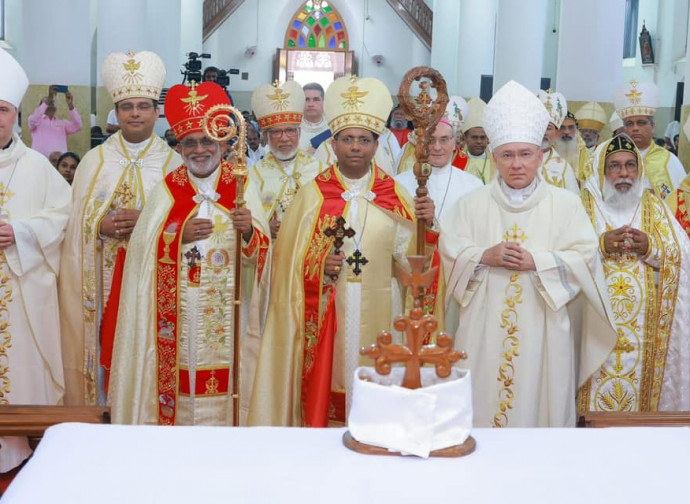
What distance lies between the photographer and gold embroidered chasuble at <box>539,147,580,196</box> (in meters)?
8.48

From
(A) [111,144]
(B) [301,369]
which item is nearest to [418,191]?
(B) [301,369]

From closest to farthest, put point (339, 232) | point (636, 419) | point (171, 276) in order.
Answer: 1. point (636, 419)
2. point (339, 232)
3. point (171, 276)

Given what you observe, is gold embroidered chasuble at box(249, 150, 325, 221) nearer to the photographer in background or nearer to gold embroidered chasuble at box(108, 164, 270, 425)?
gold embroidered chasuble at box(108, 164, 270, 425)

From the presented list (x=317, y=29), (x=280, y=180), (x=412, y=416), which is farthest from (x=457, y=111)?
(x=317, y=29)

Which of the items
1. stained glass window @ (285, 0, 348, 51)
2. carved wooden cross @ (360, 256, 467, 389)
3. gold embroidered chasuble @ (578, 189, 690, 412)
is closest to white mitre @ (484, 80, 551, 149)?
gold embroidered chasuble @ (578, 189, 690, 412)

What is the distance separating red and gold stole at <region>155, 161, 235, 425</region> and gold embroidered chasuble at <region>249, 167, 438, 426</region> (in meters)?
0.52

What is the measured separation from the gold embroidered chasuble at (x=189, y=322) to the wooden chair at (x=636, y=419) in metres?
2.48

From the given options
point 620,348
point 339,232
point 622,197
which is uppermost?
point 622,197

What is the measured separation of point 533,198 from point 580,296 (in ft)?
2.15

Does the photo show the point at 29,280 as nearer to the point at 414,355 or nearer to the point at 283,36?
the point at 414,355

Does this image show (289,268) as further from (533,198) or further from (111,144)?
(111,144)

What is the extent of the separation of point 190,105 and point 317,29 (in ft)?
85.9

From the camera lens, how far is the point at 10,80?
5965 mm

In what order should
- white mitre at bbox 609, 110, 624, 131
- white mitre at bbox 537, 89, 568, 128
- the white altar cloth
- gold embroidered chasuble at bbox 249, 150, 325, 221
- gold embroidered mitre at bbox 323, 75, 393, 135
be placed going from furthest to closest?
white mitre at bbox 609, 110, 624, 131 < white mitre at bbox 537, 89, 568, 128 < gold embroidered chasuble at bbox 249, 150, 325, 221 < gold embroidered mitre at bbox 323, 75, 393, 135 < the white altar cloth
